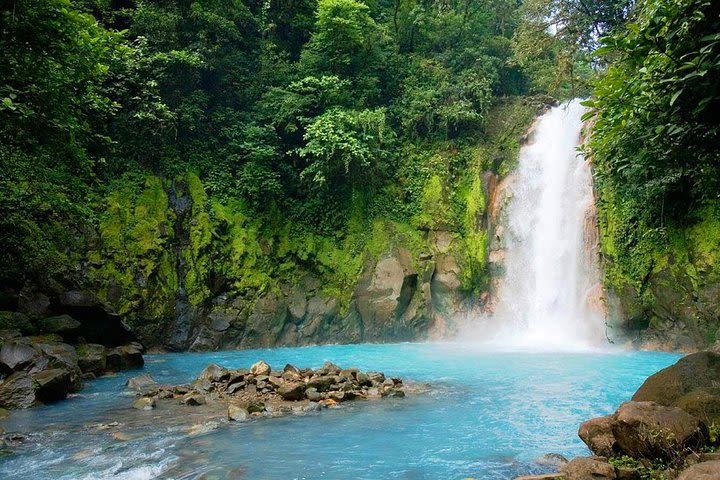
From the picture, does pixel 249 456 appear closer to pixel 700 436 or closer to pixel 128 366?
pixel 700 436

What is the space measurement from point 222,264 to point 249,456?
475 inches

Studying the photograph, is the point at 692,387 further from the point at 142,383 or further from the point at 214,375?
the point at 142,383

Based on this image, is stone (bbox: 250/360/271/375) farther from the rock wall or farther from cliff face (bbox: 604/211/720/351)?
cliff face (bbox: 604/211/720/351)

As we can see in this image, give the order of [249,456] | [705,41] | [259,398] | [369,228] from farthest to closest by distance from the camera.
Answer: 1. [369,228]
2. [259,398]
3. [249,456]
4. [705,41]

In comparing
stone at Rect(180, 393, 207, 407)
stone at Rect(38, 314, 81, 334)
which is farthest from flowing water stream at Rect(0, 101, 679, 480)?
stone at Rect(38, 314, 81, 334)

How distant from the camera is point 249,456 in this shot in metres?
6.03

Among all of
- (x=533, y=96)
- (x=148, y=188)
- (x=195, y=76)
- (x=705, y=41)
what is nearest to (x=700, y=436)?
(x=705, y=41)

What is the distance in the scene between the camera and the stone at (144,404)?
8.30 meters

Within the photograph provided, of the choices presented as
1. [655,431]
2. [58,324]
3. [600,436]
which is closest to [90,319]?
[58,324]

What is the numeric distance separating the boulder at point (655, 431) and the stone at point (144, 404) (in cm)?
713

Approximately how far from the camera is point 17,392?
8.27 metres

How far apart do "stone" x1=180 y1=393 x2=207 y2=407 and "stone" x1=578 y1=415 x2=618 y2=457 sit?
20.6 feet

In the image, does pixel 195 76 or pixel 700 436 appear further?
pixel 195 76

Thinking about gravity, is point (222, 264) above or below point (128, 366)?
above
